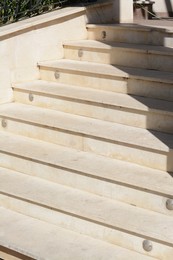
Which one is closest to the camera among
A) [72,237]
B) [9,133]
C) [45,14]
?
[72,237]

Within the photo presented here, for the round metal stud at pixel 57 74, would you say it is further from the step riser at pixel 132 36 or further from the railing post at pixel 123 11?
the railing post at pixel 123 11

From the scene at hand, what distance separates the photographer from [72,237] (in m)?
4.85

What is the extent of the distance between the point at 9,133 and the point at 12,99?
510 millimetres

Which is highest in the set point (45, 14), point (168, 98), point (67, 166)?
point (45, 14)

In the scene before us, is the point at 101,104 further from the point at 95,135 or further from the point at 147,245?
the point at 147,245

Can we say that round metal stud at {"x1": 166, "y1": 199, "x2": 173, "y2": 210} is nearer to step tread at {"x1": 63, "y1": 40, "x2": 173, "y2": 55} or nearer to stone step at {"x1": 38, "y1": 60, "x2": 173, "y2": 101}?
stone step at {"x1": 38, "y1": 60, "x2": 173, "y2": 101}

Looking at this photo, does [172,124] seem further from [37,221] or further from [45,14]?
[45,14]

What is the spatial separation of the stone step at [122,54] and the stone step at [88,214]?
162cm

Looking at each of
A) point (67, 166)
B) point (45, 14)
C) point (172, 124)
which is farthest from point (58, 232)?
point (45, 14)

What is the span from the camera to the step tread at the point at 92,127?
199 inches

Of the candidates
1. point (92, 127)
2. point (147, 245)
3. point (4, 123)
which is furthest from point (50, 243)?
point (4, 123)

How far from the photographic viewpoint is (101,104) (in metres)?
5.65

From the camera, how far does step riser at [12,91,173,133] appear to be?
5328mm

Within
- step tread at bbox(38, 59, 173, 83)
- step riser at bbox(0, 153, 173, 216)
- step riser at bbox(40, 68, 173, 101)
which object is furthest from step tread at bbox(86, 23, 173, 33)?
step riser at bbox(0, 153, 173, 216)
